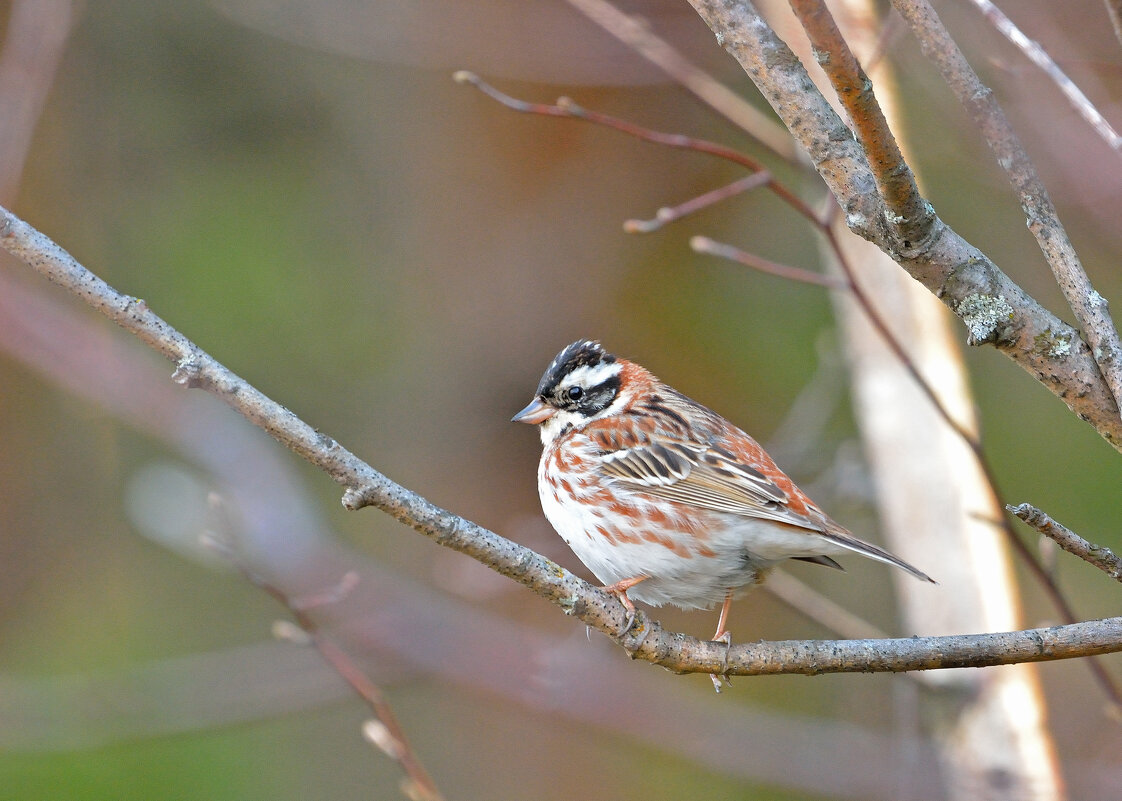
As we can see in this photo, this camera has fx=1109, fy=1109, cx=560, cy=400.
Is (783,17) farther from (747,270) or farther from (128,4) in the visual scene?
(128,4)

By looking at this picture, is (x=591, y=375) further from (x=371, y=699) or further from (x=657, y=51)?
(x=371, y=699)

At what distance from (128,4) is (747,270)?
4154 millimetres

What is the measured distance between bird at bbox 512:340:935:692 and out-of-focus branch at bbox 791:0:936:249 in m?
1.14

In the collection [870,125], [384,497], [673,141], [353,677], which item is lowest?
[353,677]

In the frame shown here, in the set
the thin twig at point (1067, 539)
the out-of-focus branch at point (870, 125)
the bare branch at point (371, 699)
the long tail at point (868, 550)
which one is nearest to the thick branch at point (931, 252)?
the out-of-focus branch at point (870, 125)

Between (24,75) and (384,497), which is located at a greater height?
(384,497)

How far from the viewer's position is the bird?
3.10m

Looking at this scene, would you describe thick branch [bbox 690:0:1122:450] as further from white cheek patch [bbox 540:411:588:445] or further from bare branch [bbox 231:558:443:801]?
white cheek patch [bbox 540:411:588:445]

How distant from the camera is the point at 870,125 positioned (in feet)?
5.45

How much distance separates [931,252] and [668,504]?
1.53 meters

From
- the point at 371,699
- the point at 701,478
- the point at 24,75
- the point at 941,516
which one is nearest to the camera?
the point at 371,699

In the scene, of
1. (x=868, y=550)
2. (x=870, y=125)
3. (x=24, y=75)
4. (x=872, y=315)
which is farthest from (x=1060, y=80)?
(x=24, y=75)

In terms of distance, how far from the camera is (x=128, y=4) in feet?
22.4

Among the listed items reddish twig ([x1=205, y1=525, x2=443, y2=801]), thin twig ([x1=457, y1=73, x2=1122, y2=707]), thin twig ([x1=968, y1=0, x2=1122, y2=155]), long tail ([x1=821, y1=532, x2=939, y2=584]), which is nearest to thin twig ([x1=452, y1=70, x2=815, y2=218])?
thin twig ([x1=457, y1=73, x2=1122, y2=707])
